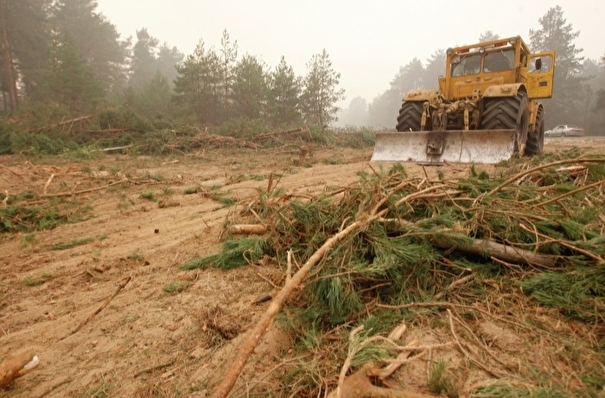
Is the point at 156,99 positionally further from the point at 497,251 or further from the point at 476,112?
A: the point at 497,251

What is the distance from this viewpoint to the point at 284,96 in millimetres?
25297

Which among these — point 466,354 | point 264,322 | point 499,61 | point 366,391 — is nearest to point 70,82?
point 499,61

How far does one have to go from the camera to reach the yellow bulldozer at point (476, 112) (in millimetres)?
6805

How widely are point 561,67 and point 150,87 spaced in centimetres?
4081

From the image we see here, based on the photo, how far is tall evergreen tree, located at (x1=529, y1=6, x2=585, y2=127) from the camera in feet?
110

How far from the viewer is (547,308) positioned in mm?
1859

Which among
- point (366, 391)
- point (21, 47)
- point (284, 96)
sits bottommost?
point (366, 391)

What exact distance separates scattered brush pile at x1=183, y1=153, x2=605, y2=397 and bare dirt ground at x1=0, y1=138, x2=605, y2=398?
0.22 meters

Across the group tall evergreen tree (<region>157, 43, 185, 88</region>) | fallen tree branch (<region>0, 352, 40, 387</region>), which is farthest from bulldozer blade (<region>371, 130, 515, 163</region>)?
tall evergreen tree (<region>157, 43, 185, 88</region>)

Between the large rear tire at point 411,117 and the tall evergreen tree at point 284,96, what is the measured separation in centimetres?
1641

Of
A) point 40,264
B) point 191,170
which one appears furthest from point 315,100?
point 40,264

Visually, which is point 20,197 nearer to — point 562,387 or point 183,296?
point 183,296

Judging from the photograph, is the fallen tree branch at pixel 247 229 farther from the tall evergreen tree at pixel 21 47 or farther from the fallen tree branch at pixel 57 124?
the tall evergreen tree at pixel 21 47

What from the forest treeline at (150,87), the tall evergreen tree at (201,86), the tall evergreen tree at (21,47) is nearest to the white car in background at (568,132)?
the forest treeline at (150,87)
